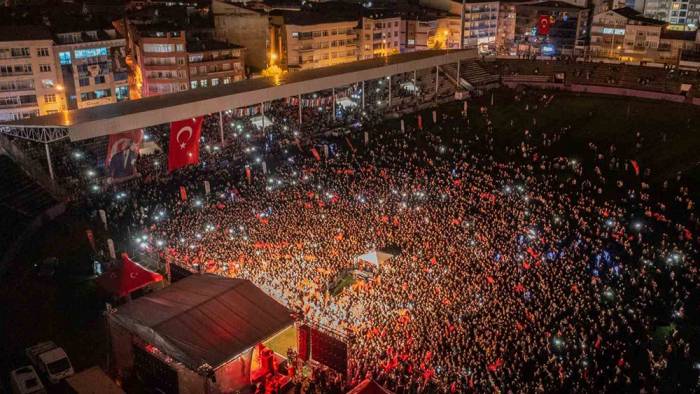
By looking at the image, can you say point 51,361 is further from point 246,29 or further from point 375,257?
point 246,29

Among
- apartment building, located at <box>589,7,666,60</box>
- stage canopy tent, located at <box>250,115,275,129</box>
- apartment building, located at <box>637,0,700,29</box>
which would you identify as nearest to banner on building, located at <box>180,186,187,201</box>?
stage canopy tent, located at <box>250,115,275,129</box>

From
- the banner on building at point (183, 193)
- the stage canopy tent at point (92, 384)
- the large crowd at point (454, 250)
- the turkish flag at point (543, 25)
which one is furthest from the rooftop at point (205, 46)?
the stage canopy tent at point (92, 384)

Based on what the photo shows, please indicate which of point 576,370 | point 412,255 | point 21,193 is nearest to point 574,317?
point 576,370

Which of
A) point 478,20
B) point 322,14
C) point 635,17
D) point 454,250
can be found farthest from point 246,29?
point 454,250

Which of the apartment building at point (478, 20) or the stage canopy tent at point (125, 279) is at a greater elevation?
the apartment building at point (478, 20)

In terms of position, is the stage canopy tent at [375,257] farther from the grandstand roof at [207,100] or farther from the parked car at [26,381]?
the grandstand roof at [207,100]
